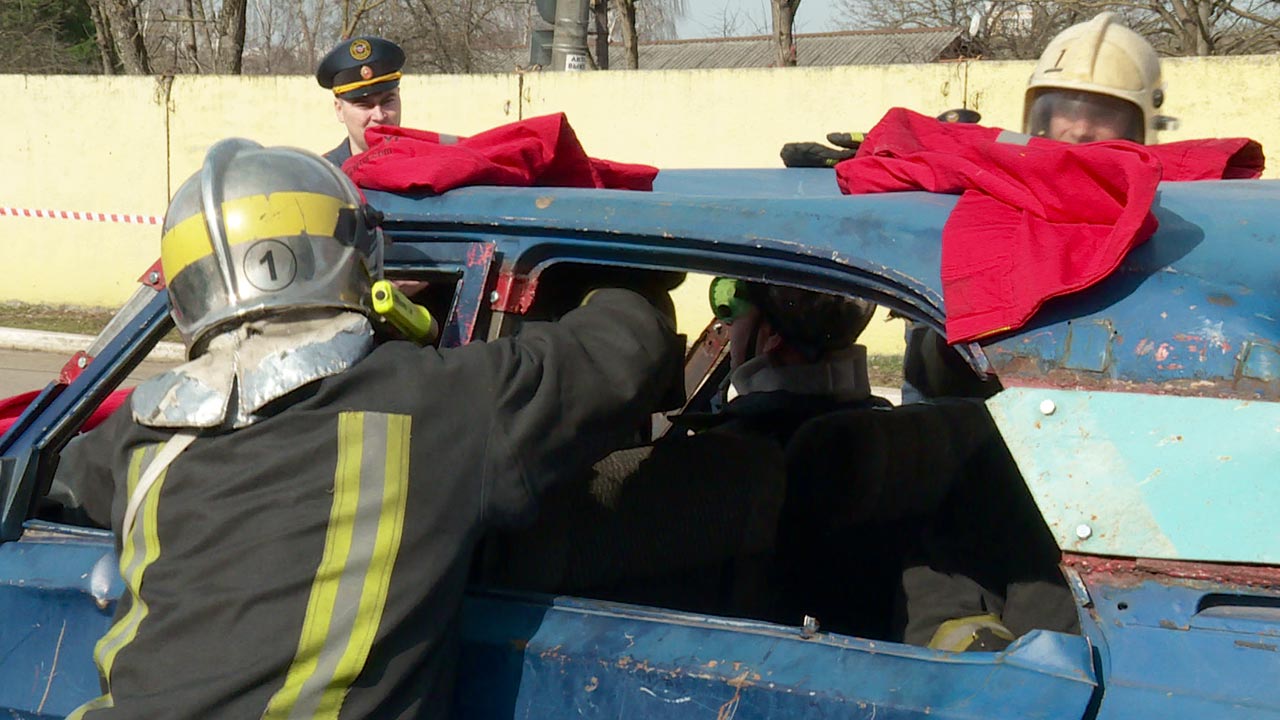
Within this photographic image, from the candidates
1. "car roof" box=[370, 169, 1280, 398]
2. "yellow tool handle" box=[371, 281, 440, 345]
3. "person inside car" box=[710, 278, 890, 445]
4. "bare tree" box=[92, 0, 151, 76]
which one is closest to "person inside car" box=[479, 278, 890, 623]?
"person inside car" box=[710, 278, 890, 445]

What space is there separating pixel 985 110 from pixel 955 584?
6.72m

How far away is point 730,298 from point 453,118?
24.3 ft

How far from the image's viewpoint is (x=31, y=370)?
345 inches

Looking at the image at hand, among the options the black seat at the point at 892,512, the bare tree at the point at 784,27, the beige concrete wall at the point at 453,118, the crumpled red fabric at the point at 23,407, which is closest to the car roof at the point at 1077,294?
the black seat at the point at 892,512

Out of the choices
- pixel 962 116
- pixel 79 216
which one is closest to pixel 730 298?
pixel 962 116

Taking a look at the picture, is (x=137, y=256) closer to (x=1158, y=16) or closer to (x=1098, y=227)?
(x=1098, y=227)

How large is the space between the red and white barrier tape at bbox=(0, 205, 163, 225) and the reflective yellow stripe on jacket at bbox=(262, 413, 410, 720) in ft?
33.3

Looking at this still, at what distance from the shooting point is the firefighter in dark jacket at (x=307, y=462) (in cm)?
166

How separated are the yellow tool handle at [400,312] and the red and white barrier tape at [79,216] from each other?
32.4ft

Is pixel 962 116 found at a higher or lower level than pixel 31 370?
higher

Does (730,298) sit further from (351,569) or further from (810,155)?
(351,569)

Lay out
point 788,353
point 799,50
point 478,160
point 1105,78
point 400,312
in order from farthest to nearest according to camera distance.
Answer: point 799,50 → point 788,353 → point 1105,78 → point 478,160 → point 400,312

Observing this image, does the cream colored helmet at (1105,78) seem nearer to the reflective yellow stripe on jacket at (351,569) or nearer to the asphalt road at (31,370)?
the reflective yellow stripe on jacket at (351,569)

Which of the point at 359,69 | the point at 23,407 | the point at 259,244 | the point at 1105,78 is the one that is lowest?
the point at 23,407
